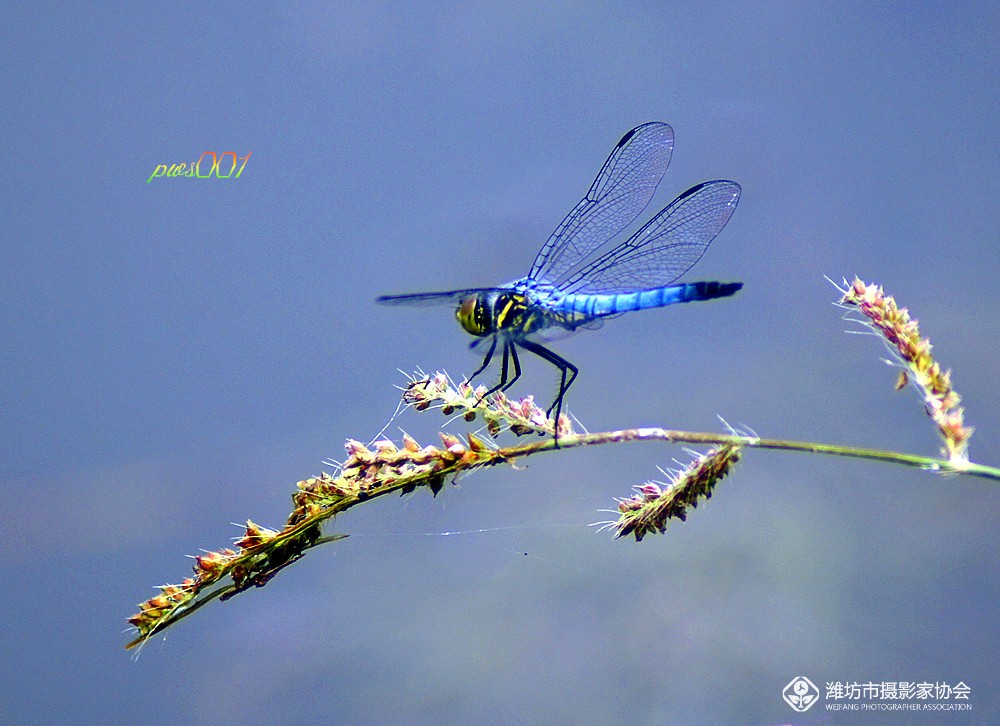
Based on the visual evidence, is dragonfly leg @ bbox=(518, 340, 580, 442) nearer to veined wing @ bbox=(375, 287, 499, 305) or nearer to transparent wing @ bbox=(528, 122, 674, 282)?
veined wing @ bbox=(375, 287, 499, 305)

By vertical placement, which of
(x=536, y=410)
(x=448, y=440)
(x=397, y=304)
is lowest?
(x=448, y=440)

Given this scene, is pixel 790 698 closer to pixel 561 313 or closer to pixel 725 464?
pixel 561 313

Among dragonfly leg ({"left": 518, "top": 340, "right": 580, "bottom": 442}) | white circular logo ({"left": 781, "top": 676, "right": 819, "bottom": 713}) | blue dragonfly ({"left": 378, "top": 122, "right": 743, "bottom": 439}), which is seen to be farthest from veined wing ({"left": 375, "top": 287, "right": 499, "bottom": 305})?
white circular logo ({"left": 781, "top": 676, "right": 819, "bottom": 713})

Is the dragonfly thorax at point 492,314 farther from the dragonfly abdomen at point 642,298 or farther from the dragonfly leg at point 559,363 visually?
the dragonfly abdomen at point 642,298

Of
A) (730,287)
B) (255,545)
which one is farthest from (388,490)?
(730,287)

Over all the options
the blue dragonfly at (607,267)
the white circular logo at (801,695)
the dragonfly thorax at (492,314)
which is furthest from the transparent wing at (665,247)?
the white circular logo at (801,695)

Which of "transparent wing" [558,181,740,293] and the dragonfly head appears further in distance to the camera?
"transparent wing" [558,181,740,293]

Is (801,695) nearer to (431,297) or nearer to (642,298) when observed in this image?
(642,298)
